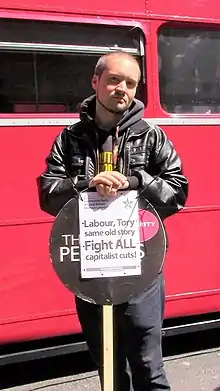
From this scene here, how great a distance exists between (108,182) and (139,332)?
69 centimetres

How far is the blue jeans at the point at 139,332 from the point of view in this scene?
97.6 inches

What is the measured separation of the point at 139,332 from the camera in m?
2.49

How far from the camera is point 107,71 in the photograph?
93.0 inches

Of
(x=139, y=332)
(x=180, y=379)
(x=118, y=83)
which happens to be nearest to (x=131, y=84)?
(x=118, y=83)

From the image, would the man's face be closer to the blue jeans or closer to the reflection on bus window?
the blue jeans

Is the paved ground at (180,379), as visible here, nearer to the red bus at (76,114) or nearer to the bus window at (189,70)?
the red bus at (76,114)

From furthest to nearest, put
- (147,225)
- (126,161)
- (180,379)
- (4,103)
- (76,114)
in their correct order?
(180,379)
(76,114)
(4,103)
(126,161)
(147,225)

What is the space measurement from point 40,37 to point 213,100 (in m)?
1.32

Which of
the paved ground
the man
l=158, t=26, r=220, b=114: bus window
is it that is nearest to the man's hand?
the man

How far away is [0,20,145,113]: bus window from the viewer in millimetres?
3695

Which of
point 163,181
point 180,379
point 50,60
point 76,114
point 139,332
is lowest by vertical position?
point 180,379

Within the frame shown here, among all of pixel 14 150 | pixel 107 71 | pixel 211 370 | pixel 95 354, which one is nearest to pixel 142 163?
pixel 107 71

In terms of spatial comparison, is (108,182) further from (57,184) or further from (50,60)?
(50,60)

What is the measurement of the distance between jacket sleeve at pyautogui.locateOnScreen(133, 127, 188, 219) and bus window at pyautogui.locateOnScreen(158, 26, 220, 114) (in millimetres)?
1635
